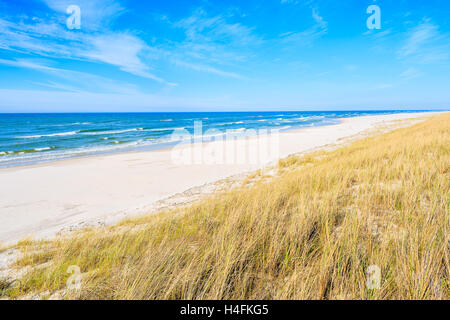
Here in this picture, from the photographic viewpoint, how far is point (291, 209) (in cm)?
331

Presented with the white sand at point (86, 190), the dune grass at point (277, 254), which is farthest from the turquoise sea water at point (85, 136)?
the dune grass at point (277, 254)

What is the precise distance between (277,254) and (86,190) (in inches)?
334

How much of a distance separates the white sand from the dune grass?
8.12 ft

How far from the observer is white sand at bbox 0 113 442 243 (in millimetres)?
5555

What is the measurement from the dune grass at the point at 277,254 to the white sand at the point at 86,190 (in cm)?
248

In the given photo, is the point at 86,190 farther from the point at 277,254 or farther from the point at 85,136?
the point at 85,136

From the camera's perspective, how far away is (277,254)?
221 centimetres

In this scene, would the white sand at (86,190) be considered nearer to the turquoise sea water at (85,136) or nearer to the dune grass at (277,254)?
the dune grass at (277,254)

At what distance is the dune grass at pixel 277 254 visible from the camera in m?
1.77

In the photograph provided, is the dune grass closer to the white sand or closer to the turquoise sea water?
the white sand

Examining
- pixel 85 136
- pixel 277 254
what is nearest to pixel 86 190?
pixel 277 254

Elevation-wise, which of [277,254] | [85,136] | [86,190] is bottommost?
[86,190]

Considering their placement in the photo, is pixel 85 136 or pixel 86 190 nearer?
pixel 86 190

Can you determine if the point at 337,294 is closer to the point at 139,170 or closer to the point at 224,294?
the point at 224,294
